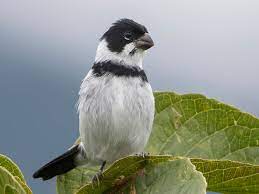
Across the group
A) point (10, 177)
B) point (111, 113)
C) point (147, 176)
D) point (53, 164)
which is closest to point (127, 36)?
point (111, 113)

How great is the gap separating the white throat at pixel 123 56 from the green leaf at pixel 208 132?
5.93 feet

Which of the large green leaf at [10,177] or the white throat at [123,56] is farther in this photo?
the white throat at [123,56]

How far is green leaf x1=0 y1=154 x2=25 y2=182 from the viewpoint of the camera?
283 centimetres

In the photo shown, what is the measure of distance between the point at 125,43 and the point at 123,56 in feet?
0.99

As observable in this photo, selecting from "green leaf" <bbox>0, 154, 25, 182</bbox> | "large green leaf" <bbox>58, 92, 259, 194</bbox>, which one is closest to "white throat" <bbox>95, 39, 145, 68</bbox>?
"large green leaf" <bbox>58, 92, 259, 194</bbox>

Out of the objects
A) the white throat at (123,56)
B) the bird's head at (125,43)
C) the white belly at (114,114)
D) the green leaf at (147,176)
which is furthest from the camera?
the bird's head at (125,43)

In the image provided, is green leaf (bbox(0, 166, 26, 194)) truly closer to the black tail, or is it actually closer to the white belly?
the white belly

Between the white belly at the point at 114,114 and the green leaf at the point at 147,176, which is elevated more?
the green leaf at the point at 147,176

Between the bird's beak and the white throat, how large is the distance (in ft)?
0.17

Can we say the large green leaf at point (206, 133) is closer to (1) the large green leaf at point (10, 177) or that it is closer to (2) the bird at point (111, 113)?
(1) the large green leaf at point (10, 177)

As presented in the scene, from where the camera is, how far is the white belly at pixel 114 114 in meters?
5.43

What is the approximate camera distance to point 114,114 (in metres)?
5.52

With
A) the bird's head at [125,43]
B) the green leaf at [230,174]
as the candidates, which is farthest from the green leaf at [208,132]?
the bird's head at [125,43]

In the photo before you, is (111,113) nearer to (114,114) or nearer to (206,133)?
(114,114)
